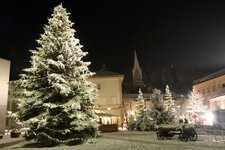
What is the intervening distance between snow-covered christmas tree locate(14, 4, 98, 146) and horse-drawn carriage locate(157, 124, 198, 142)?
603 cm

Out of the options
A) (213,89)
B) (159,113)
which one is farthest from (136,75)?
(159,113)

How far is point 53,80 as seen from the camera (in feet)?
54.2

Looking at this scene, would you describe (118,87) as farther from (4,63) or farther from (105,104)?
(4,63)

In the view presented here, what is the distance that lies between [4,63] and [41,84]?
1817 centimetres

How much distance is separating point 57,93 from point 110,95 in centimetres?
→ 3401

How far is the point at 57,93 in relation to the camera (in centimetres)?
1656

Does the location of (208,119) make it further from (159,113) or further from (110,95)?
(110,95)

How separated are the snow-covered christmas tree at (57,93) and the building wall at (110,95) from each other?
31.9 metres

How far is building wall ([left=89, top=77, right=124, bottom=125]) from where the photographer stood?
162ft

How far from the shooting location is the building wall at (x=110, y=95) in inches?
1946

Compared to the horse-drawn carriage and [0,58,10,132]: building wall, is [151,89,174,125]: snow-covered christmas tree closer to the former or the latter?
the horse-drawn carriage

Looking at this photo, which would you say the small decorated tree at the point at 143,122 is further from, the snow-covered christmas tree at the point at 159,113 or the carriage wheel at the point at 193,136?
the carriage wheel at the point at 193,136

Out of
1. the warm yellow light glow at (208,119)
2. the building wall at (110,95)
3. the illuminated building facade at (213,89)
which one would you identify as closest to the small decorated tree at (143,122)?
the warm yellow light glow at (208,119)

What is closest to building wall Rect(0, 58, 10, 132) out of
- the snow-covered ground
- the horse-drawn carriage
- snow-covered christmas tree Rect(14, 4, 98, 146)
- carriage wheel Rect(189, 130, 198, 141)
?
the snow-covered ground
